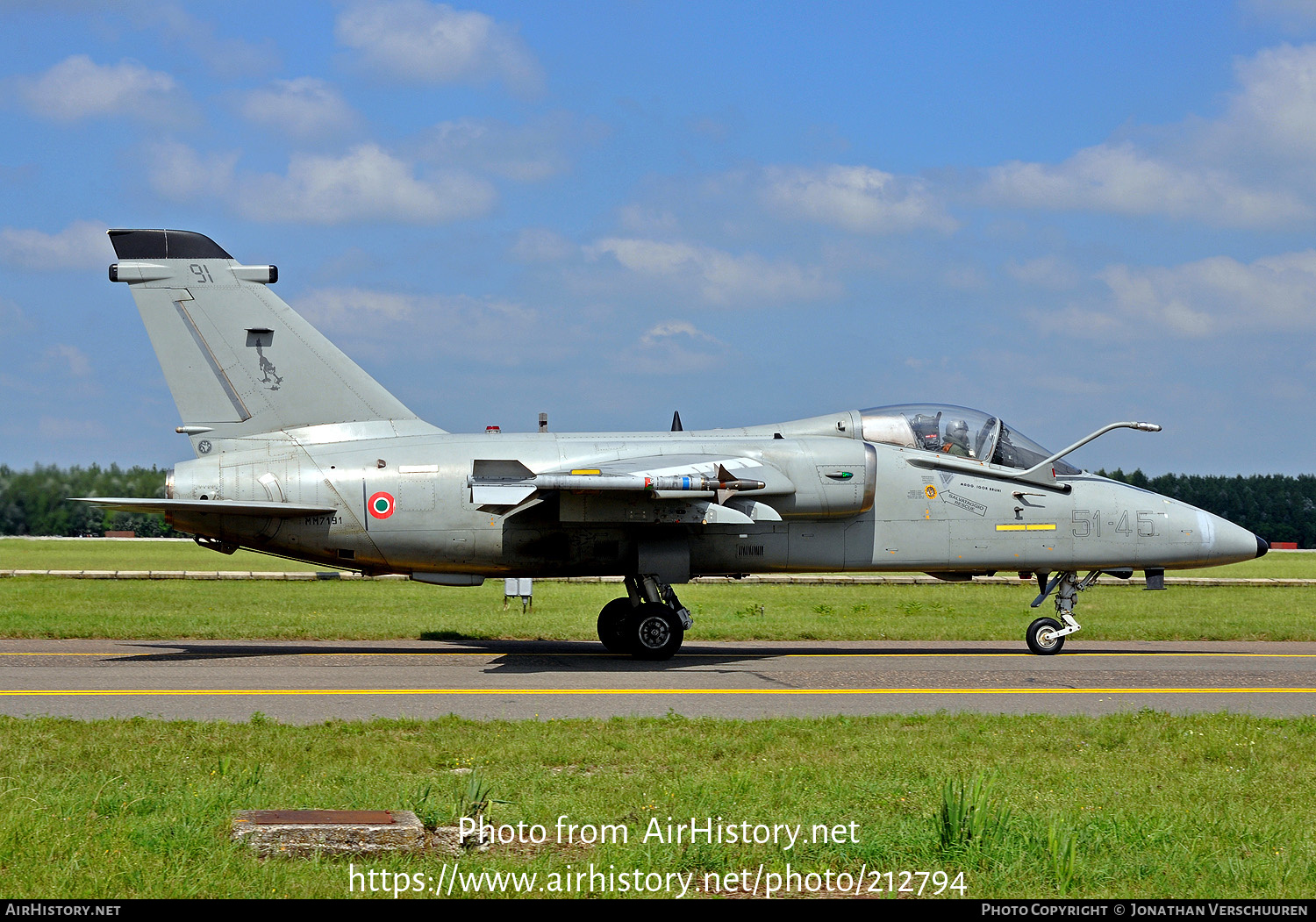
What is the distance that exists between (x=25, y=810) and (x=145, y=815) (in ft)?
2.11

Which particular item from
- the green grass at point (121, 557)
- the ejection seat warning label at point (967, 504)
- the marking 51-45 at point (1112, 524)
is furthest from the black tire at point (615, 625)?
the green grass at point (121, 557)

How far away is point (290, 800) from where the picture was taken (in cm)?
712

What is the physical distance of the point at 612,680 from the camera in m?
13.9

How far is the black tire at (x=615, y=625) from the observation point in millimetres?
17234

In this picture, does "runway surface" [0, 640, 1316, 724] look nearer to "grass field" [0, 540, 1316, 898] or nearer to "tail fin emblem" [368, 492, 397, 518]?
"grass field" [0, 540, 1316, 898]

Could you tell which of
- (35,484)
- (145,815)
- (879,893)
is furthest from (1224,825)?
(35,484)

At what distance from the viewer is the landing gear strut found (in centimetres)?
1711

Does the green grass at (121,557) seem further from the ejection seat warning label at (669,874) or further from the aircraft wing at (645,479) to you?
the ejection seat warning label at (669,874)

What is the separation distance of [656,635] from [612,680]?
2366 millimetres

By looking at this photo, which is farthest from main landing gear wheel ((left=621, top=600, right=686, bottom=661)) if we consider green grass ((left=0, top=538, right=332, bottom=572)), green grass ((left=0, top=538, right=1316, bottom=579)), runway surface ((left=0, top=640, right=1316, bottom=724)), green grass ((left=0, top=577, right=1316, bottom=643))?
green grass ((left=0, top=538, right=1316, bottom=579))

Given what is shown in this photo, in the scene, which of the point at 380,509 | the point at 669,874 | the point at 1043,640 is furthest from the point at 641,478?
the point at 669,874

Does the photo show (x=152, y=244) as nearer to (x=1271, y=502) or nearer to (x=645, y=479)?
(x=645, y=479)
